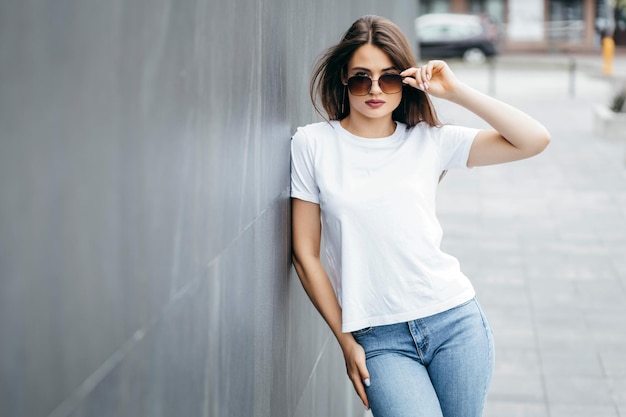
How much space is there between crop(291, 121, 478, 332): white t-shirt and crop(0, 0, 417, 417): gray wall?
206 mm

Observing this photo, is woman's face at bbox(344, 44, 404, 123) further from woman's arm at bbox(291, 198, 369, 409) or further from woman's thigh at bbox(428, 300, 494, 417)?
woman's thigh at bbox(428, 300, 494, 417)

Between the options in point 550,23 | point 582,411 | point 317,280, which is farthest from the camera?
point 550,23

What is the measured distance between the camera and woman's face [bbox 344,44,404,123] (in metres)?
3.30

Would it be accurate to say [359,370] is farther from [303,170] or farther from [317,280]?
[303,170]

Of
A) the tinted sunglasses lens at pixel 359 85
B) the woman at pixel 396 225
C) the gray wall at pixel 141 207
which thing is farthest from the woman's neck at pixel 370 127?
the gray wall at pixel 141 207

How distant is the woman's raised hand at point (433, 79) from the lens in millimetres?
3242

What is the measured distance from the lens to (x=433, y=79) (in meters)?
3.35

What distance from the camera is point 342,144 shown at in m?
3.34

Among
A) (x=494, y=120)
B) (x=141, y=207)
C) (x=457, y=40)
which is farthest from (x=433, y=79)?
(x=457, y=40)

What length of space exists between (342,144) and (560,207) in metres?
9.26

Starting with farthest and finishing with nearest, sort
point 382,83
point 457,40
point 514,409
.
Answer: point 457,40 < point 514,409 < point 382,83

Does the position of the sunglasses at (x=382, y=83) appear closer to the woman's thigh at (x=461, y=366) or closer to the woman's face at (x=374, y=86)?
the woman's face at (x=374, y=86)

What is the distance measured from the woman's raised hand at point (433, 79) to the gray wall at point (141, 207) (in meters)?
0.44

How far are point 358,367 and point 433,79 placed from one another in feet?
3.12
